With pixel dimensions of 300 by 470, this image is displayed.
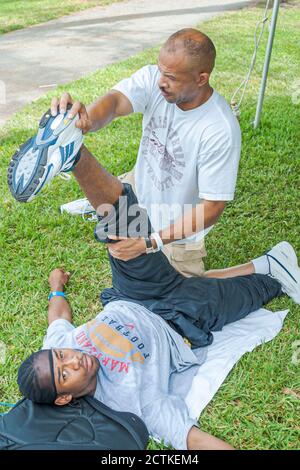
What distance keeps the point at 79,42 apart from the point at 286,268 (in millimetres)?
6702

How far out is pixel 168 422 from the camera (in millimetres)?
2246

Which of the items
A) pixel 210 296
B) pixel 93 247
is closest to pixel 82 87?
pixel 93 247

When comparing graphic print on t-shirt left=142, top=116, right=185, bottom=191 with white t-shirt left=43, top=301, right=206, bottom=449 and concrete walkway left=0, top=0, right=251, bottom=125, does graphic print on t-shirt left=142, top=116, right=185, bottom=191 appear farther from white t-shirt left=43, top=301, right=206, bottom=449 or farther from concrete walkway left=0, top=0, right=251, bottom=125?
concrete walkway left=0, top=0, right=251, bottom=125

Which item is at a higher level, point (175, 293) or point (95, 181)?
point (95, 181)

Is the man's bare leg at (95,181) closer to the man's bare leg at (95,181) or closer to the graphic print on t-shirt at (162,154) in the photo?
the man's bare leg at (95,181)

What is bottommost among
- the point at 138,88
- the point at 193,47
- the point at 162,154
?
the point at 162,154

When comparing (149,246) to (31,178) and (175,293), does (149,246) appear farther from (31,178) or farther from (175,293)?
(31,178)

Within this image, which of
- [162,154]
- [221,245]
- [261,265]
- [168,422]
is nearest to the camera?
[168,422]

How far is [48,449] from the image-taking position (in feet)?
6.72

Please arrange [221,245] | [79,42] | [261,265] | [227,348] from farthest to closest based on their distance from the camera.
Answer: [79,42]
[221,245]
[261,265]
[227,348]

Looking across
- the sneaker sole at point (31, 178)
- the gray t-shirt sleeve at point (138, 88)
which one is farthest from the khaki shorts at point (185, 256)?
the sneaker sole at point (31, 178)

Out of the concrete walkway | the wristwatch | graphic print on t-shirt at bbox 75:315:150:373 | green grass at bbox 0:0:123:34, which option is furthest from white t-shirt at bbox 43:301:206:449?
green grass at bbox 0:0:123:34

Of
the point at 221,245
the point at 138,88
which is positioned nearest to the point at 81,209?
the point at 221,245
